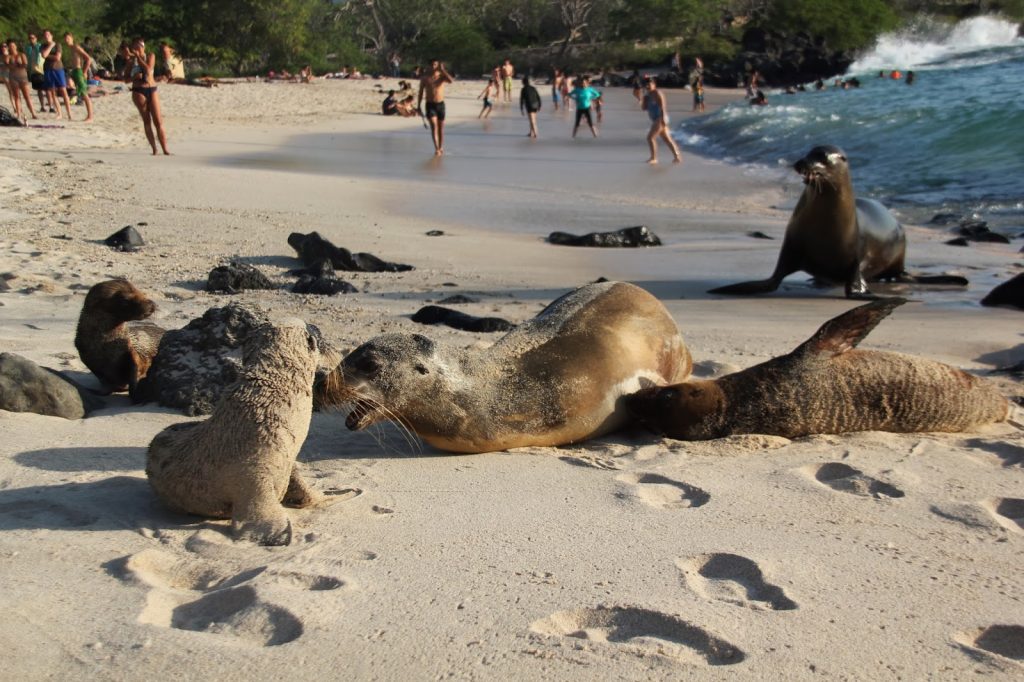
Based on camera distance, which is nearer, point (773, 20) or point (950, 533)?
point (950, 533)

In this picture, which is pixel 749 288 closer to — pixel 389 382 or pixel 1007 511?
pixel 1007 511

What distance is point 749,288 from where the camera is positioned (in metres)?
8.95

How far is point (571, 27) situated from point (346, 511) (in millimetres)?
84912

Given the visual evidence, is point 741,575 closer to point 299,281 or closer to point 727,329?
point 727,329

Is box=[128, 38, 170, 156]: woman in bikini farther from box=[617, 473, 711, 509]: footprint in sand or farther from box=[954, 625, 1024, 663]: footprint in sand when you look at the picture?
box=[954, 625, 1024, 663]: footprint in sand

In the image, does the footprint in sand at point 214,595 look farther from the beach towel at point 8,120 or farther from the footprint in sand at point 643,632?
the beach towel at point 8,120

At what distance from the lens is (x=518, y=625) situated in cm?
305

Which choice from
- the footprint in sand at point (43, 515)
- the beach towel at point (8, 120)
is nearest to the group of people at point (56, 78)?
the beach towel at point (8, 120)

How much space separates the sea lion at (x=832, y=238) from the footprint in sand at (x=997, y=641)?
6276mm

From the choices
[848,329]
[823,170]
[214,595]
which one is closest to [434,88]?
[823,170]

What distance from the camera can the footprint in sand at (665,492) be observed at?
4.12 meters

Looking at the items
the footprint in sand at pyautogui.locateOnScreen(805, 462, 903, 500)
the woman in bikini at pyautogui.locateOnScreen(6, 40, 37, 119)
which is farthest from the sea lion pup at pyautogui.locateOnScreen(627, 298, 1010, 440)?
the woman in bikini at pyautogui.locateOnScreen(6, 40, 37, 119)

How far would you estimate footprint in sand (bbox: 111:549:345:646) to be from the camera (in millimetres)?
2990

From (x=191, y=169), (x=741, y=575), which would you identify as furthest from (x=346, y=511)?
(x=191, y=169)
